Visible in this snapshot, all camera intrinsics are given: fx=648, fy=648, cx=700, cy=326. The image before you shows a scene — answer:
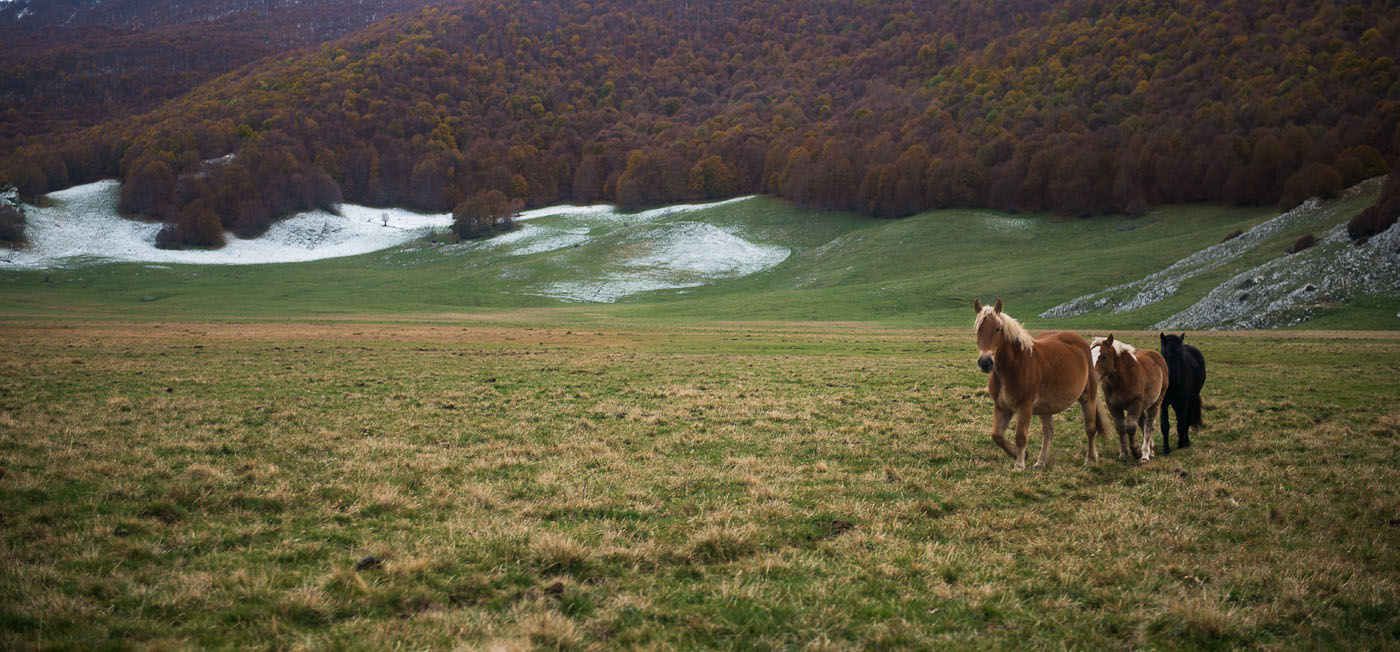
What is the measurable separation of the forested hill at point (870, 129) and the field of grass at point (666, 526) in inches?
3803

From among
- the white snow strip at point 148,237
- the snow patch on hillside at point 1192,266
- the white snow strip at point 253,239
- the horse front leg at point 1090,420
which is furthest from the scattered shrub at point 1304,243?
the white snow strip at point 148,237

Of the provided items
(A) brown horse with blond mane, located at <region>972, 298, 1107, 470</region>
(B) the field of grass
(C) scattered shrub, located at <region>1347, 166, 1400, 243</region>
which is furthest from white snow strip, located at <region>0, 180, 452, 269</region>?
(C) scattered shrub, located at <region>1347, 166, 1400, 243</region>

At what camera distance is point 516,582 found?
6.09m

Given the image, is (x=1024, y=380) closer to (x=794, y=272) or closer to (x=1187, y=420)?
(x=1187, y=420)

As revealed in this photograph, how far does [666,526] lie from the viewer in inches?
300

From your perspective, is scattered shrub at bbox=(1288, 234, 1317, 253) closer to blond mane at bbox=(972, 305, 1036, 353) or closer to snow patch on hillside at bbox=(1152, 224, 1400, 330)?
snow patch on hillside at bbox=(1152, 224, 1400, 330)

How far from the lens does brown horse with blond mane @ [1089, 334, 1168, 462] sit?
38.7ft

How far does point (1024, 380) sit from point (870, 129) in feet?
498

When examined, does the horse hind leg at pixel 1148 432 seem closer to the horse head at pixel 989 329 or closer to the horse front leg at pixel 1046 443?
the horse front leg at pixel 1046 443

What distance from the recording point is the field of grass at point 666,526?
17.3 feet

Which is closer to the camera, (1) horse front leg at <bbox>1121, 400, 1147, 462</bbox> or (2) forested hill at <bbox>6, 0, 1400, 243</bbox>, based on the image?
(1) horse front leg at <bbox>1121, 400, 1147, 462</bbox>

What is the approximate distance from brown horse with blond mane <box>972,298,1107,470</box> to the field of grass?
2.43 feet

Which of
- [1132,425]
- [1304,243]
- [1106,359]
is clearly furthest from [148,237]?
[1304,243]

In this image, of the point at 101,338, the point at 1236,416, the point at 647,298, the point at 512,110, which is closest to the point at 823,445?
the point at 1236,416
